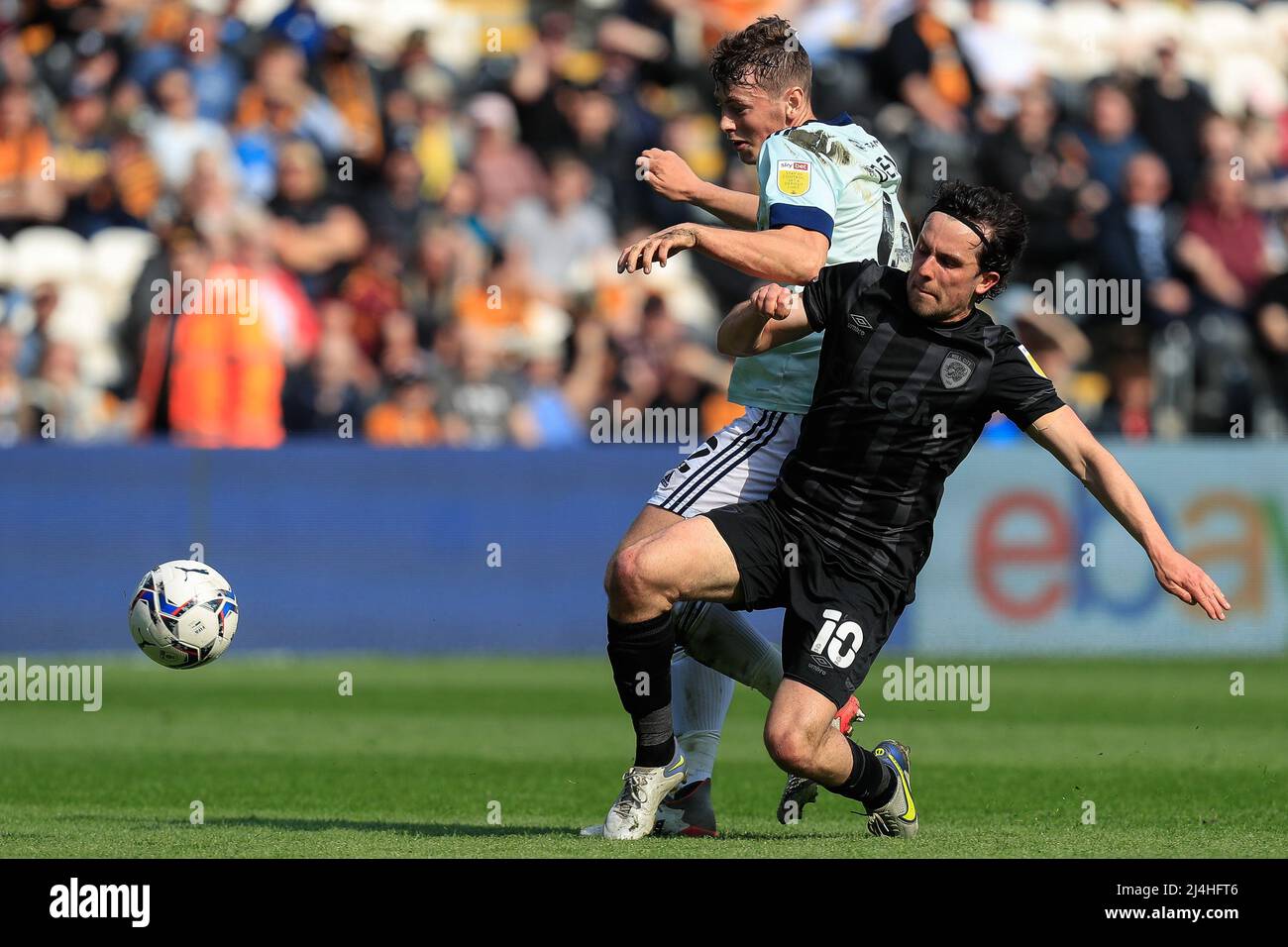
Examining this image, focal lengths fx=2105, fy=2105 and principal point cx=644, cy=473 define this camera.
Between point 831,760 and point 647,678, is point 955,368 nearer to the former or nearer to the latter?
point 831,760

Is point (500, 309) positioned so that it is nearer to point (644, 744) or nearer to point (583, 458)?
point (583, 458)

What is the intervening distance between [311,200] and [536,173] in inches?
86.1

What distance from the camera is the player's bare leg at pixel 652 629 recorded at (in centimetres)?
757

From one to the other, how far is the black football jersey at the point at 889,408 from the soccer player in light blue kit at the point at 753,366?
10.5 inches

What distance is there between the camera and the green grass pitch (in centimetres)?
760

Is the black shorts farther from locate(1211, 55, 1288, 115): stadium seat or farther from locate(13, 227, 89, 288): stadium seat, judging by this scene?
locate(1211, 55, 1288, 115): stadium seat

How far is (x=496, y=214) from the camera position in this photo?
1853cm

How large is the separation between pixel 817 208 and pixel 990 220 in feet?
2.02

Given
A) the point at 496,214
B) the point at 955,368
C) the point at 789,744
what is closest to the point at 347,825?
the point at 789,744

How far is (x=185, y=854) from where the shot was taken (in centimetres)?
697

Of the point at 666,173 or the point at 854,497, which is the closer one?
the point at 666,173

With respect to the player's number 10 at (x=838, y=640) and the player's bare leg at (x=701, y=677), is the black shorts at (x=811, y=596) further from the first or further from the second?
the player's bare leg at (x=701, y=677)
